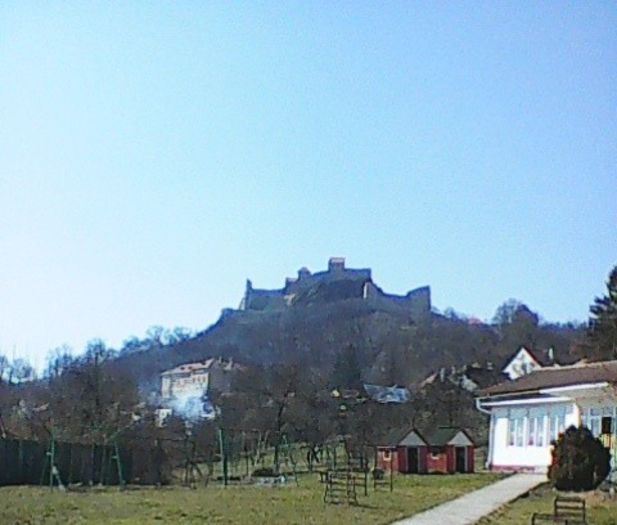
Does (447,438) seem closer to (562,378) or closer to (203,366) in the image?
(562,378)

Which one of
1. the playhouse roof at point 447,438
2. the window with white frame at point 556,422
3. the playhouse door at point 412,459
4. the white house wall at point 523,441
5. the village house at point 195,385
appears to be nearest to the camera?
the window with white frame at point 556,422

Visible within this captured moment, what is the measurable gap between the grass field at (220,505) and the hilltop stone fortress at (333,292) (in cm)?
5170

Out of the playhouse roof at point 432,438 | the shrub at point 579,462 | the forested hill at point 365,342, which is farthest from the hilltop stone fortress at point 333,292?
the shrub at point 579,462

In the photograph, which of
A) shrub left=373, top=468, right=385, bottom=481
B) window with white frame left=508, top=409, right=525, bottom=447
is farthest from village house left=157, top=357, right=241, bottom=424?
window with white frame left=508, top=409, right=525, bottom=447

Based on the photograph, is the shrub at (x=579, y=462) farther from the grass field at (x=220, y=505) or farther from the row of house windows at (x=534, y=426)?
the row of house windows at (x=534, y=426)

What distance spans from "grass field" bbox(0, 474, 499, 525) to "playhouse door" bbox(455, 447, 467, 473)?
5.73 meters

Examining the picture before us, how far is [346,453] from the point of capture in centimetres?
4506

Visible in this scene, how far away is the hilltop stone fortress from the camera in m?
85.4

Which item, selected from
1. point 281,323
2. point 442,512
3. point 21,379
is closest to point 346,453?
point 21,379

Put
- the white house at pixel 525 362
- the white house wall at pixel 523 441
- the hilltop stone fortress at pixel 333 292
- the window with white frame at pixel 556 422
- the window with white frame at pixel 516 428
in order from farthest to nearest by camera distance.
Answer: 1. the hilltop stone fortress at pixel 333 292
2. the white house at pixel 525 362
3. the window with white frame at pixel 516 428
4. the white house wall at pixel 523 441
5. the window with white frame at pixel 556 422

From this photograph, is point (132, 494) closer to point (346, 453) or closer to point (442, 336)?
point (346, 453)

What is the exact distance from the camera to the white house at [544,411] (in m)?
32.4

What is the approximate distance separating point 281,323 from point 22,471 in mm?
42289

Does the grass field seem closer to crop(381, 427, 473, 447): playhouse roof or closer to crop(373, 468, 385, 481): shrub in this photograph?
crop(373, 468, 385, 481): shrub
